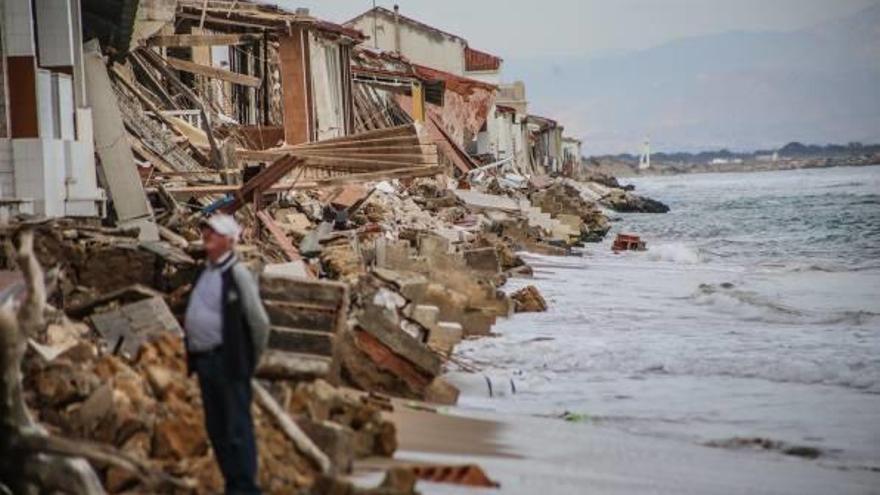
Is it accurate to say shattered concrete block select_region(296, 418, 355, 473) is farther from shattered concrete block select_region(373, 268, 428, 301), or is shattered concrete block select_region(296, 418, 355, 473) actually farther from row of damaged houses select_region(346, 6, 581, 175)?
row of damaged houses select_region(346, 6, 581, 175)

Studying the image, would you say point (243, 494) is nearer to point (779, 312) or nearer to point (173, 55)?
point (779, 312)

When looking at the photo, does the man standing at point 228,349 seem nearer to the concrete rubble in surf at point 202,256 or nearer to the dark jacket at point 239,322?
the dark jacket at point 239,322

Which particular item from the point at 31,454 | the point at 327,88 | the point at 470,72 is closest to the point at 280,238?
the point at 31,454

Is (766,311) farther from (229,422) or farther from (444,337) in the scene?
(229,422)

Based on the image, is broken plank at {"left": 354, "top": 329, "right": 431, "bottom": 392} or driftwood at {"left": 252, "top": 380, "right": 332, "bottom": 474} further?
broken plank at {"left": 354, "top": 329, "right": 431, "bottom": 392}

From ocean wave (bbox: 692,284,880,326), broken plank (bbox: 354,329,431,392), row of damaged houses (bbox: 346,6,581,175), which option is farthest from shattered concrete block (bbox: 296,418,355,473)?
row of damaged houses (bbox: 346,6,581,175)

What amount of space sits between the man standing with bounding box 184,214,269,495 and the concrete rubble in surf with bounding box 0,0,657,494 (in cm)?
36

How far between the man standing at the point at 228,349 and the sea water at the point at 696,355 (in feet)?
15.7

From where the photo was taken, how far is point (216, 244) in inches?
254

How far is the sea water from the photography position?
36.0 ft

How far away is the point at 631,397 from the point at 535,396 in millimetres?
914

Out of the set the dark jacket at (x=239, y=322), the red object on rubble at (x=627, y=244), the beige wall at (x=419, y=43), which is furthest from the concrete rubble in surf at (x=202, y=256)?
the beige wall at (x=419, y=43)

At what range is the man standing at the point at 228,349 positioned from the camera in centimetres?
642

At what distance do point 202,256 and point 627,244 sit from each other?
2415 cm
